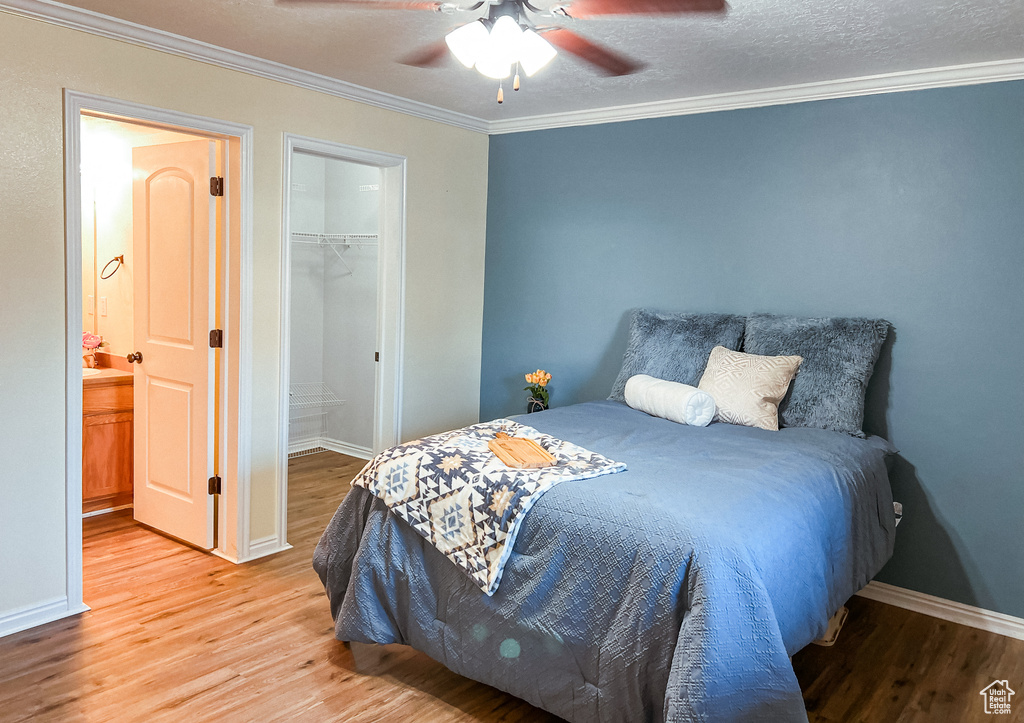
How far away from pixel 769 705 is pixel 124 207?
416cm

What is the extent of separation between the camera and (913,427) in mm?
3330

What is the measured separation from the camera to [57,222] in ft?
9.43

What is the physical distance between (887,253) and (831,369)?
0.61 meters

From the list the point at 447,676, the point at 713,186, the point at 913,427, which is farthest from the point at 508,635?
the point at 713,186

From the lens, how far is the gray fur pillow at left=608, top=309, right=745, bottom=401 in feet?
12.0

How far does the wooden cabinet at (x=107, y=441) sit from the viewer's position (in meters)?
4.09

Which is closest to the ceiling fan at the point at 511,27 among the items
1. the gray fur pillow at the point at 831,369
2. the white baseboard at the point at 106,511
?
the gray fur pillow at the point at 831,369

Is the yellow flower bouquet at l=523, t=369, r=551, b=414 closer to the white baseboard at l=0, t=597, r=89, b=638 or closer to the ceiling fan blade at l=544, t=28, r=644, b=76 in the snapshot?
the ceiling fan blade at l=544, t=28, r=644, b=76

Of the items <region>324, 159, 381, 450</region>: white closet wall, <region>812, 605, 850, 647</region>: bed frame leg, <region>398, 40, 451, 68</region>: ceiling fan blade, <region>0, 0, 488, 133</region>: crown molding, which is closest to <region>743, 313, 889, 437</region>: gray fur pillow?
<region>812, 605, 850, 647</region>: bed frame leg

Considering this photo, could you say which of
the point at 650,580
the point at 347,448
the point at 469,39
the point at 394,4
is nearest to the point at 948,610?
the point at 650,580

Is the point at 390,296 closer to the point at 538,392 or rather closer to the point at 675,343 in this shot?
the point at 538,392

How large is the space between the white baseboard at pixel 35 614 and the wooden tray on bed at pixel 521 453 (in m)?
1.88

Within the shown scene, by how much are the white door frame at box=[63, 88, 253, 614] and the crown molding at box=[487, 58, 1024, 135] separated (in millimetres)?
1830

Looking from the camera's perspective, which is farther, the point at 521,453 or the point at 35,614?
the point at 35,614
